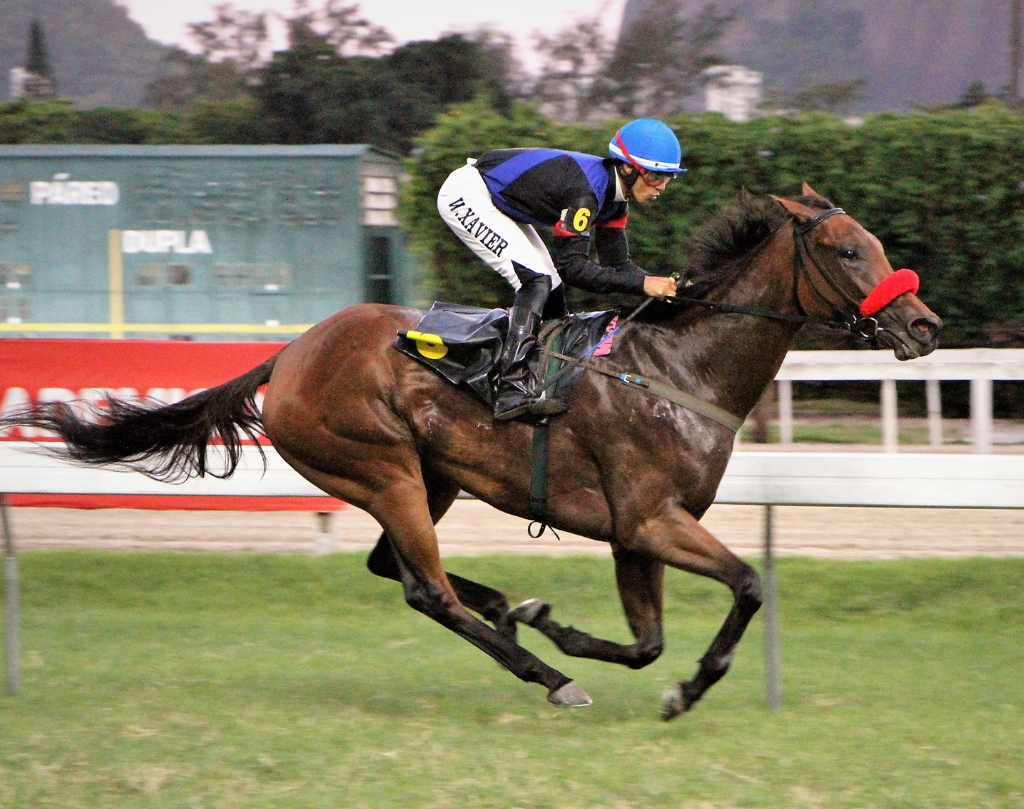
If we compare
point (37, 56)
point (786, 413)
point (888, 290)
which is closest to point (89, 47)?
Result: point (37, 56)

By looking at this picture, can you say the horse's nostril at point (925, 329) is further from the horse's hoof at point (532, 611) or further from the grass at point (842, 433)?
the grass at point (842, 433)

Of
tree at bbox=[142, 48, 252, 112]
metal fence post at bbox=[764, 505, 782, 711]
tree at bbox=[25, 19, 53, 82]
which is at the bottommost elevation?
metal fence post at bbox=[764, 505, 782, 711]

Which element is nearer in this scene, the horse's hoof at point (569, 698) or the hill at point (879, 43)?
the horse's hoof at point (569, 698)

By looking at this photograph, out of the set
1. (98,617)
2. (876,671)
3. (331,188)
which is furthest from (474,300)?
(876,671)

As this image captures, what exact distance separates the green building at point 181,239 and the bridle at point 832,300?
1135 centimetres

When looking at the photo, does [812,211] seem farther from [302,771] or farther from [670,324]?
[302,771]

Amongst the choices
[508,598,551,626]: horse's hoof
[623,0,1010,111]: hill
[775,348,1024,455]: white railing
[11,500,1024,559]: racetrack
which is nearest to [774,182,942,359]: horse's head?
[508,598,551,626]: horse's hoof

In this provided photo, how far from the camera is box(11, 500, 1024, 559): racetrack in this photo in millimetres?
7527

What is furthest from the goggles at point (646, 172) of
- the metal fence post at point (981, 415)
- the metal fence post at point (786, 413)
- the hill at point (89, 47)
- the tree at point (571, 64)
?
the hill at point (89, 47)

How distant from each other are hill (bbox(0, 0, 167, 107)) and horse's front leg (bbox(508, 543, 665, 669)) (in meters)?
42.6

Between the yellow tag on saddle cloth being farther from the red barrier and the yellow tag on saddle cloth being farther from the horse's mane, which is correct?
the red barrier

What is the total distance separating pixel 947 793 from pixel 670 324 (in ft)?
6.14

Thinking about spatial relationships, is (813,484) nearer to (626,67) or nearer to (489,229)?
(489,229)

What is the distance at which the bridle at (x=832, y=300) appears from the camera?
14.3 ft
